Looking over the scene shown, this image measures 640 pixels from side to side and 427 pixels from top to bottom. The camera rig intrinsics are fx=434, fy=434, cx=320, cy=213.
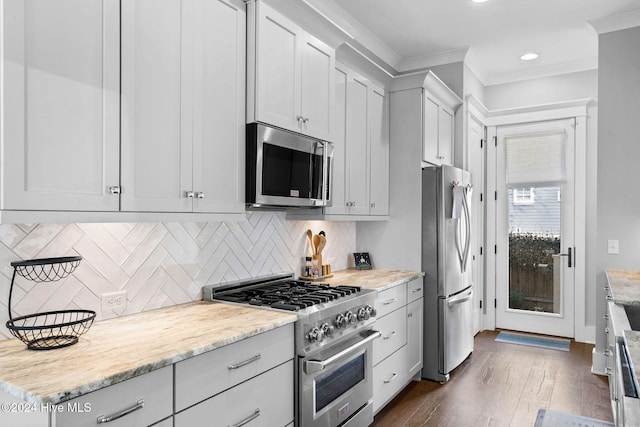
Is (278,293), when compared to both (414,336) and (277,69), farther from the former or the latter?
(414,336)

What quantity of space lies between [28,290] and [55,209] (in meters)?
0.45

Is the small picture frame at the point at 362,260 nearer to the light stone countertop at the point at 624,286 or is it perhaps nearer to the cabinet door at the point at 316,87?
the cabinet door at the point at 316,87

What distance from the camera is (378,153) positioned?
3.68 metres

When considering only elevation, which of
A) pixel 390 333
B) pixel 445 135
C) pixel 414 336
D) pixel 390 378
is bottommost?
pixel 390 378

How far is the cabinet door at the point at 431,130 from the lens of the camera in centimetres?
372

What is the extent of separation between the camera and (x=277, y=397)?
6.36 ft

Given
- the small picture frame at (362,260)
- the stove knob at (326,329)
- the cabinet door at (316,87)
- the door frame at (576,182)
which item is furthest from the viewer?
the door frame at (576,182)

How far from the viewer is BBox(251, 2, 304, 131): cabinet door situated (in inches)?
88.5

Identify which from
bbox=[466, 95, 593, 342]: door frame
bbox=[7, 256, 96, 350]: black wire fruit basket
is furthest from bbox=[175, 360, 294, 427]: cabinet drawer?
bbox=[466, 95, 593, 342]: door frame

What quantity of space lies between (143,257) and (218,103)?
2.71ft

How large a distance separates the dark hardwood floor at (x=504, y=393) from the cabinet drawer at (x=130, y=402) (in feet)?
6.27

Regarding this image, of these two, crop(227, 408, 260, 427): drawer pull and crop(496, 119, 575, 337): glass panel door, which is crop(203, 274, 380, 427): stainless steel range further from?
crop(496, 119, 575, 337): glass panel door

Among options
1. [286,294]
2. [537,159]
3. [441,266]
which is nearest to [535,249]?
[537,159]

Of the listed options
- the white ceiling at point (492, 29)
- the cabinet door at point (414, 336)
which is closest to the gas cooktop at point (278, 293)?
the cabinet door at point (414, 336)
